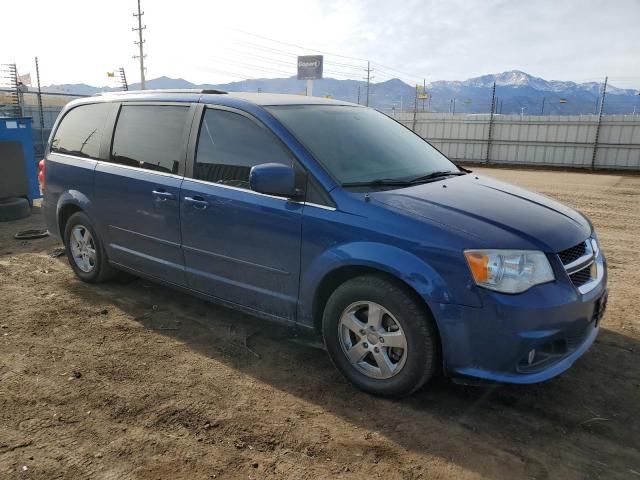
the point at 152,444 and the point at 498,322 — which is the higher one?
the point at 498,322

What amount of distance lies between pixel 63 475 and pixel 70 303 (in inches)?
98.9

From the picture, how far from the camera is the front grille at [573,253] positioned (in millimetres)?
2822

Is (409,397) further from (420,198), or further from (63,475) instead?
(63,475)

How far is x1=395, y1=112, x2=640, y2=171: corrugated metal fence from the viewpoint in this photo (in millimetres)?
19953

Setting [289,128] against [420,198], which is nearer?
[420,198]

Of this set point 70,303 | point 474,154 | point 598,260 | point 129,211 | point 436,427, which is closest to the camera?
point 436,427

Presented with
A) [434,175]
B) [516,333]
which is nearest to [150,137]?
[434,175]

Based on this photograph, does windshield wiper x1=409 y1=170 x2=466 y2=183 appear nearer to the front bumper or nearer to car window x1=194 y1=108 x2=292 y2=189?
car window x1=194 y1=108 x2=292 y2=189

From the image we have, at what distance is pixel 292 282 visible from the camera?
3324 mm

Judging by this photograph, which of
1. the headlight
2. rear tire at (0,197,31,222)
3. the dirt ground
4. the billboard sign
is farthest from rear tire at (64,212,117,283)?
the billboard sign

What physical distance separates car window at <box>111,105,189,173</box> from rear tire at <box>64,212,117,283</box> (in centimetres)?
81

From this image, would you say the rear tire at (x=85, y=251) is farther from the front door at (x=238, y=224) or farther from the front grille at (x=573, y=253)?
the front grille at (x=573, y=253)

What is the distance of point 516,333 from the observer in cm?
262

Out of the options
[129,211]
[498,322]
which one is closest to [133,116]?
[129,211]
